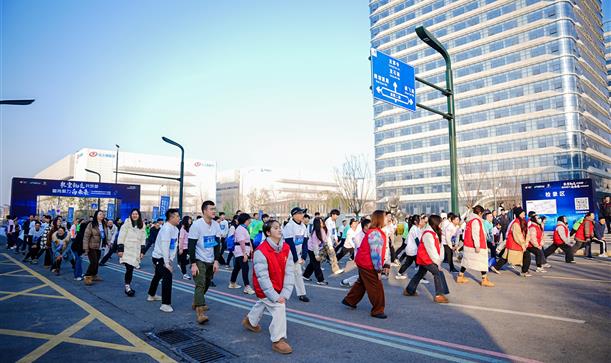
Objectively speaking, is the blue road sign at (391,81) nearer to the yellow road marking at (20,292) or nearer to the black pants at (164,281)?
the black pants at (164,281)

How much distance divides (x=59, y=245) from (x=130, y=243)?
5.19 meters

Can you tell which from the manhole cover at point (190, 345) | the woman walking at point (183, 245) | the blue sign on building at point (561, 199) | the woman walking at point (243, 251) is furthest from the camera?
the blue sign on building at point (561, 199)

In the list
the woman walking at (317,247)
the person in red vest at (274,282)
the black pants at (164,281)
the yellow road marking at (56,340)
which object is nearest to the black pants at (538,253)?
the woman walking at (317,247)

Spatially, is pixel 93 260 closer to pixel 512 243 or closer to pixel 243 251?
pixel 243 251

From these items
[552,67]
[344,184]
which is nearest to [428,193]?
[552,67]

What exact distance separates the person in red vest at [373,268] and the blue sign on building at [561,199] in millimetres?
18903

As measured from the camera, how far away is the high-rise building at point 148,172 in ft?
300

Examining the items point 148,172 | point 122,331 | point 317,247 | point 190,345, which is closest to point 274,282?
point 190,345

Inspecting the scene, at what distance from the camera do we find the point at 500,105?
2517 inches

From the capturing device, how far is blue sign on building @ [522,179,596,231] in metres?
20.7

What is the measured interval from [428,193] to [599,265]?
60633mm

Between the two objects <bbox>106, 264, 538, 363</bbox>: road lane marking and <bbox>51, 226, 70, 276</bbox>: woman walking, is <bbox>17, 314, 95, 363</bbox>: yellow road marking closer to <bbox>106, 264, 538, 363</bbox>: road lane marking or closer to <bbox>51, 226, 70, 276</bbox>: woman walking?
<bbox>106, 264, 538, 363</bbox>: road lane marking

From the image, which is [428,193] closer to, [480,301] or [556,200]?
[556,200]

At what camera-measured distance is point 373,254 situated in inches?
254
